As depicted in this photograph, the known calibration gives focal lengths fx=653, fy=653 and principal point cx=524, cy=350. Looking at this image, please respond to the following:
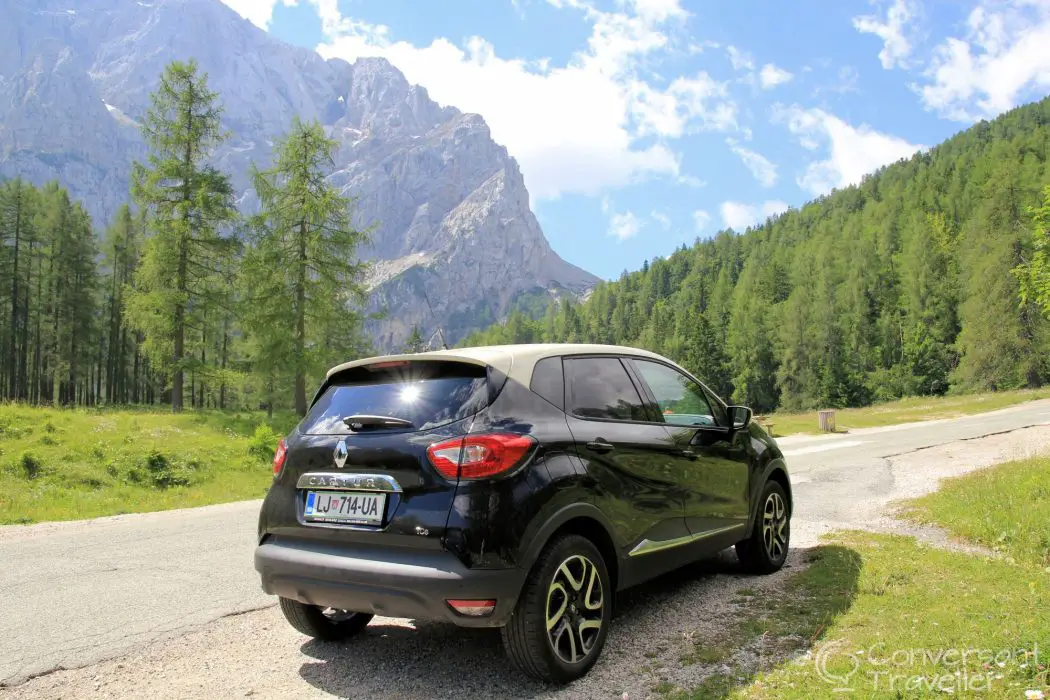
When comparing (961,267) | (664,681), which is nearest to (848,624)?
(664,681)

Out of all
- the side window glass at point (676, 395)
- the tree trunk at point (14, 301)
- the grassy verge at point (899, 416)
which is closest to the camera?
the side window glass at point (676, 395)

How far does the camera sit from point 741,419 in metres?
5.10

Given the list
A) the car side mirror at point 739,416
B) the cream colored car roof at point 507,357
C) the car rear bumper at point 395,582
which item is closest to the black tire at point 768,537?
the car side mirror at point 739,416

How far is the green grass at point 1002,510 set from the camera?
5.74 metres

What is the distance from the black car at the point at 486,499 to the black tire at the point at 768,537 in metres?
1.12

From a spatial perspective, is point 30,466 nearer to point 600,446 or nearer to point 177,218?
point 600,446

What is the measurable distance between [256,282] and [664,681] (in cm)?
2464

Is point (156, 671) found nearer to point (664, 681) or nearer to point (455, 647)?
point (455, 647)

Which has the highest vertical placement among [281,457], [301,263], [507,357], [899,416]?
[301,263]

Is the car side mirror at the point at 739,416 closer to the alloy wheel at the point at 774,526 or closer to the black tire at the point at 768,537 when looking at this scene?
the black tire at the point at 768,537

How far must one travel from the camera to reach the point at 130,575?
5.64 m

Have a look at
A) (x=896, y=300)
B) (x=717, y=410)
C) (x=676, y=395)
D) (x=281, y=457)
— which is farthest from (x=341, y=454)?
(x=896, y=300)

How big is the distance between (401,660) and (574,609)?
1.06 m

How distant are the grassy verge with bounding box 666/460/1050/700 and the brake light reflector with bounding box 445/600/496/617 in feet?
3.30
